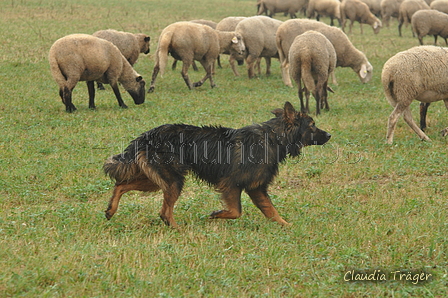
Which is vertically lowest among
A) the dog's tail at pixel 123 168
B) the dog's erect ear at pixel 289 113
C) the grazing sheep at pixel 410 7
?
the grazing sheep at pixel 410 7

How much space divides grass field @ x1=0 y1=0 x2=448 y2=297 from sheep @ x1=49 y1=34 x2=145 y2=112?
1.76 feet

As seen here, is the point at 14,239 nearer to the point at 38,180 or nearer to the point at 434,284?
the point at 38,180

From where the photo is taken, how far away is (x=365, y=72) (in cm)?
1532

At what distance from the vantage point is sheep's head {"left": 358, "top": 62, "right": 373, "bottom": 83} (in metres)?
15.4

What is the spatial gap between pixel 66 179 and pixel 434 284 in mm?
5246

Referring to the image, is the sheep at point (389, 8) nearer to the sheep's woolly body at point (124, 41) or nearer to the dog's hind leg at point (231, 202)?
the sheep's woolly body at point (124, 41)

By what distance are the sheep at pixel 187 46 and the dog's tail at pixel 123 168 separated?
9389 millimetres

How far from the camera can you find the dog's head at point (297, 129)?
20.3 ft

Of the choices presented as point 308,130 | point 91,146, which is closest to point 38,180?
point 91,146

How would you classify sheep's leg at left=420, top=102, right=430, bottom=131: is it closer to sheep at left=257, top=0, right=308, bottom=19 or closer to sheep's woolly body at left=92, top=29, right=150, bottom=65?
sheep's woolly body at left=92, top=29, right=150, bottom=65

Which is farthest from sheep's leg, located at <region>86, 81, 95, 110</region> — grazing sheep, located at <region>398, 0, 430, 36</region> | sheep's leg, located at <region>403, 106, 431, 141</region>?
grazing sheep, located at <region>398, 0, 430, 36</region>

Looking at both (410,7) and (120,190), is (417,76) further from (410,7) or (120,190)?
(410,7)

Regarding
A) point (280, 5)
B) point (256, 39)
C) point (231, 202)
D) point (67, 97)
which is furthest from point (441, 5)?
point (231, 202)

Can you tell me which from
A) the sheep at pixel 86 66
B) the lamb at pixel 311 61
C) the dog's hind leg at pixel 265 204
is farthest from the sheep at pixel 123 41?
the dog's hind leg at pixel 265 204
